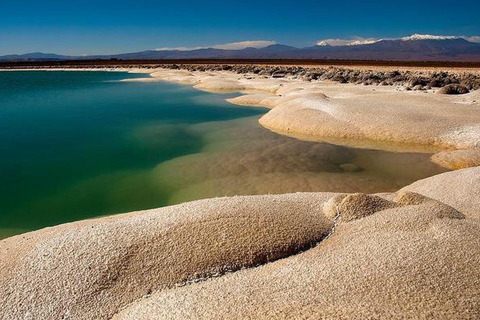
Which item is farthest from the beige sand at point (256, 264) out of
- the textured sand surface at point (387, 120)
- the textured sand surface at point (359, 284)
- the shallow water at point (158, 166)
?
the textured sand surface at point (387, 120)

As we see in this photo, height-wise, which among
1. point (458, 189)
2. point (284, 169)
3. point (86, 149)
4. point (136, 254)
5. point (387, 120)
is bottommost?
point (86, 149)

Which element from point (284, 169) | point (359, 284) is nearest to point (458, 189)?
point (284, 169)

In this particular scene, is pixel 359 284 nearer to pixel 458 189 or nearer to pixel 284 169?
pixel 458 189

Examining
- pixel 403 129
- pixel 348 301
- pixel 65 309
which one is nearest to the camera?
pixel 348 301

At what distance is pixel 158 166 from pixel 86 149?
4.00m

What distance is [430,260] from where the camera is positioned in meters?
3.94

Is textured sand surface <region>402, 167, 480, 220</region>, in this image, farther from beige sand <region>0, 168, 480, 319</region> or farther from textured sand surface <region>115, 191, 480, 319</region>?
textured sand surface <region>115, 191, 480, 319</region>

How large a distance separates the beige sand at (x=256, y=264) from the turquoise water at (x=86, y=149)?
3265 millimetres

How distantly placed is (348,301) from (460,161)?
334 inches

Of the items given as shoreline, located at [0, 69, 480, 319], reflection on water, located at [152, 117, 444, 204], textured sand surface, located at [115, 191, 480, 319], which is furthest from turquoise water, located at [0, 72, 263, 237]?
textured sand surface, located at [115, 191, 480, 319]

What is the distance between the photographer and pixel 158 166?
11.3 m

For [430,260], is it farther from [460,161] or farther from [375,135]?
[375,135]

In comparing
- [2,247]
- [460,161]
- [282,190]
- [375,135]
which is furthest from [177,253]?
[375,135]

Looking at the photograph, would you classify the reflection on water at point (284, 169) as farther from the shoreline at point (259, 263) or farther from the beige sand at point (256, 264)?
the beige sand at point (256, 264)
